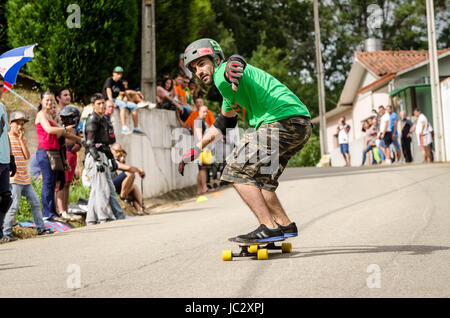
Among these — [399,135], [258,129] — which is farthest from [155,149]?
[399,135]

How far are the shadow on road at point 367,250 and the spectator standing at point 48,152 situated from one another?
4876mm

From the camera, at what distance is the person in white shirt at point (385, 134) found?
22.4m

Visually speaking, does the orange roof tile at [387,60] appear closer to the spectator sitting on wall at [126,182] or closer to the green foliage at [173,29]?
the green foliage at [173,29]

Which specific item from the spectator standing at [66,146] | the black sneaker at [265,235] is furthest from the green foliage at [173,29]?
the black sneaker at [265,235]

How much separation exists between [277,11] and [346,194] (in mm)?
40789

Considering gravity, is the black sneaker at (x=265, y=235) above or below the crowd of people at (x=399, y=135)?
below

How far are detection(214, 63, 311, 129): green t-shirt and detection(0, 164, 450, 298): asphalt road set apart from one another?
1.26 meters

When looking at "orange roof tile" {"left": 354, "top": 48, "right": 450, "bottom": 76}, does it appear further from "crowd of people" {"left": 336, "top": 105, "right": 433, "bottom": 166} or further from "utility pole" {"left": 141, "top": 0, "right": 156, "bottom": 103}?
"utility pole" {"left": 141, "top": 0, "right": 156, "bottom": 103}

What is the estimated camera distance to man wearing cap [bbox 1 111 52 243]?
847 cm

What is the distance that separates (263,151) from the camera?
5652mm

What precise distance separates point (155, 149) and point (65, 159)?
18.6 feet

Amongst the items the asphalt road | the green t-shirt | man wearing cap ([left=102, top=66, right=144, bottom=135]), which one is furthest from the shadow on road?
man wearing cap ([left=102, top=66, right=144, bottom=135])

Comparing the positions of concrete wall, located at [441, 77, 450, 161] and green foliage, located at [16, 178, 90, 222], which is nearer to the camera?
green foliage, located at [16, 178, 90, 222]
